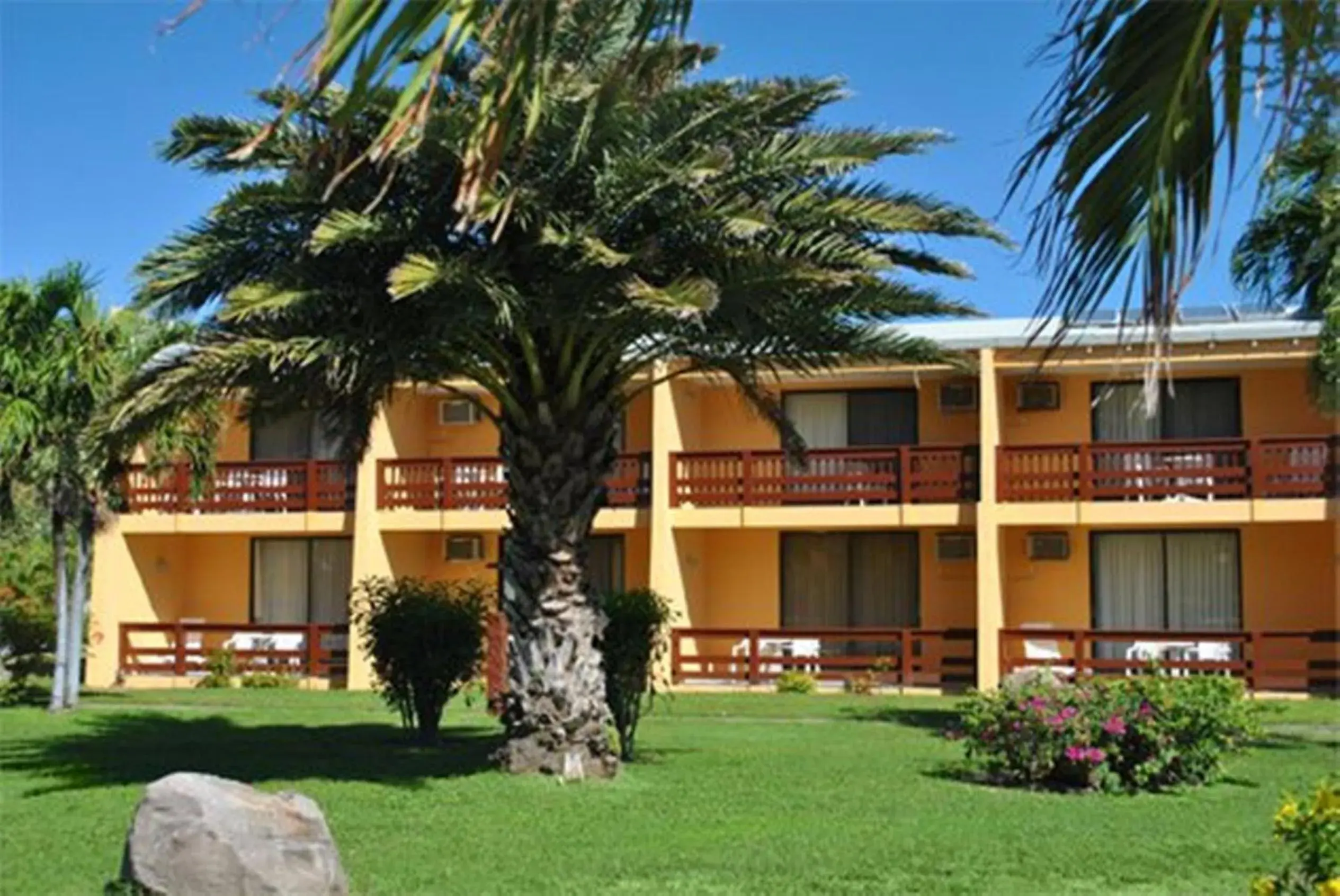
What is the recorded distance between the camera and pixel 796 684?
2638cm

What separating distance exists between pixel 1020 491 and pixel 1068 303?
71.7ft

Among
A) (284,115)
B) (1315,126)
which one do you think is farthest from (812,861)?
(284,115)

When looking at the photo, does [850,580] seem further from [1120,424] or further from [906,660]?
[1120,424]

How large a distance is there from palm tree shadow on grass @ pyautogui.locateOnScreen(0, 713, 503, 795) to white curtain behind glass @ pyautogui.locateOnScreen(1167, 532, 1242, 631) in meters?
12.3

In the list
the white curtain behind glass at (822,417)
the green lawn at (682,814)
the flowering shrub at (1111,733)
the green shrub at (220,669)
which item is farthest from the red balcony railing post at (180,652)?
the flowering shrub at (1111,733)

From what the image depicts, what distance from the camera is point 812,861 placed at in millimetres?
10305

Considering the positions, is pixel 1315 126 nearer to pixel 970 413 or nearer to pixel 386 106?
pixel 386 106

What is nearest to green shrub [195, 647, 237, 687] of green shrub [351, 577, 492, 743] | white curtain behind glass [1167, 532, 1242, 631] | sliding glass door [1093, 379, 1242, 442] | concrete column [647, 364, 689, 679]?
concrete column [647, 364, 689, 679]

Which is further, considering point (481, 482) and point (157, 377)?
point (481, 482)

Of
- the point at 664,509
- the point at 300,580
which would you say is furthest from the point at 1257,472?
the point at 300,580

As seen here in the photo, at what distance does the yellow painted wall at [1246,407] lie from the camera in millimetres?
26266

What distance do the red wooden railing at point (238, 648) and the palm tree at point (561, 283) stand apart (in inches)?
592

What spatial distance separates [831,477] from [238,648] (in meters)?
10.9

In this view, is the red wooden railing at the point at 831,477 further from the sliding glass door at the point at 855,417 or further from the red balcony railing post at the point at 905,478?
the sliding glass door at the point at 855,417
